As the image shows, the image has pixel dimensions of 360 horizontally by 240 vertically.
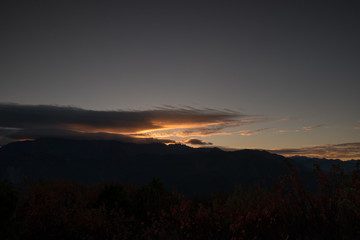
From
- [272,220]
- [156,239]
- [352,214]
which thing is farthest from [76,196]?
[352,214]

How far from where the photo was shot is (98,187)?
1390 cm

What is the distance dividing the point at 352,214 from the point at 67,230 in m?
7.93

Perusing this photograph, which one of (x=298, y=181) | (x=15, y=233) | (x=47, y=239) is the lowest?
(x=47, y=239)

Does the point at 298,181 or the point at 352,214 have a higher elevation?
the point at 298,181

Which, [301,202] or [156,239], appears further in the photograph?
[156,239]

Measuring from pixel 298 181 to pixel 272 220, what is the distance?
4.32 feet

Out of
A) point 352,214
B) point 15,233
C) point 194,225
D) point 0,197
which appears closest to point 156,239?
point 194,225

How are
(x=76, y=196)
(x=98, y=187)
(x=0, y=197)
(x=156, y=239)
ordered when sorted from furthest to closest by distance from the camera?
(x=98, y=187) < (x=76, y=196) < (x=156, y=239) < (x=0, y=197)

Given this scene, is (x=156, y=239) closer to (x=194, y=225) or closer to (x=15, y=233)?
(x=194, y=225)

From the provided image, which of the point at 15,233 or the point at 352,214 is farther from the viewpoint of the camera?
the point at 352,214

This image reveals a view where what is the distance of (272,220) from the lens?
784 cm

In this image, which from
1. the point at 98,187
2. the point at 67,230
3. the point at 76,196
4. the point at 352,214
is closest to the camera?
the point at 352,214

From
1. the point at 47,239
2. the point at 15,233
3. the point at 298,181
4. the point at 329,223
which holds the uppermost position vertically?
the point at 298,181

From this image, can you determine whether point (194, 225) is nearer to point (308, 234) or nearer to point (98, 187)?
point (308, 234)
